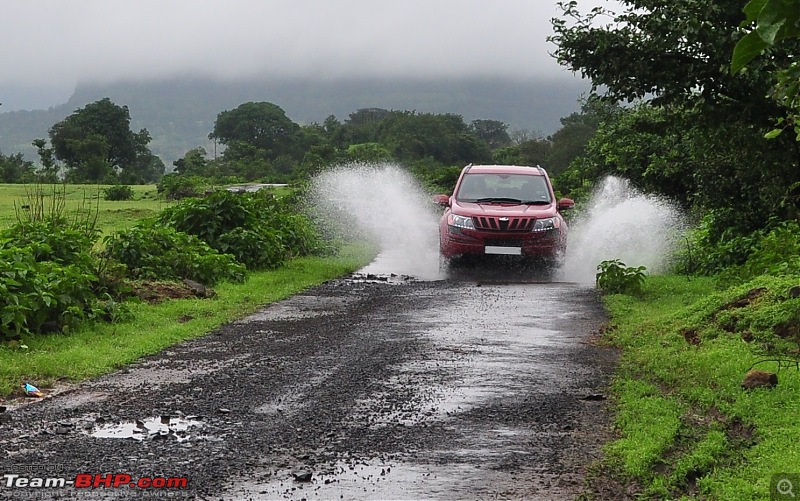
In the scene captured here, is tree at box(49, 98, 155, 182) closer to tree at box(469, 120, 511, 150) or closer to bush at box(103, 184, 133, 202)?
bush at box(103, 184, 133, 202)

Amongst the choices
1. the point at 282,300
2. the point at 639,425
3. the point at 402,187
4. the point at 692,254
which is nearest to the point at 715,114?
the point at 692,254

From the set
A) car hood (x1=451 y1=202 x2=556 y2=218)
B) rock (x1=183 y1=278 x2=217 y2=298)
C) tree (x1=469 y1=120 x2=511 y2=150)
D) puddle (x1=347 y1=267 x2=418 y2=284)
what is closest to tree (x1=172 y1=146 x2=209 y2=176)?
puddle (x1=347 y1=267 x2=418 y2=284)

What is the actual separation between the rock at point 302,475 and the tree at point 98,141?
6694 centimetres

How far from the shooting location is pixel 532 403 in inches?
279

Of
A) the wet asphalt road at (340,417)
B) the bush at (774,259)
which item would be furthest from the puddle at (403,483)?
the bush at (774,259)

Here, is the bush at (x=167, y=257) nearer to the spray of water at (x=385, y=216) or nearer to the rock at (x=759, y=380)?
the spray of water at (x=385, y=216)

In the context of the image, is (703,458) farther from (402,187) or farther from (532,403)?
(402,187)

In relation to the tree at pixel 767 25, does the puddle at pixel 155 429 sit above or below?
below

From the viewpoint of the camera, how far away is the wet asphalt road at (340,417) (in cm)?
526

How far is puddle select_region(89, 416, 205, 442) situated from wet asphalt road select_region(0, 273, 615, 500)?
0.01 meters

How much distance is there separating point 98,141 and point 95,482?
80295 millimetres

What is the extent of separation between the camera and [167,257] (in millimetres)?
13898

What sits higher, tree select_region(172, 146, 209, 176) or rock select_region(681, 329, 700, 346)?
rock select_region(681, 329, 700, 346)

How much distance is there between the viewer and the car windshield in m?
17.1
